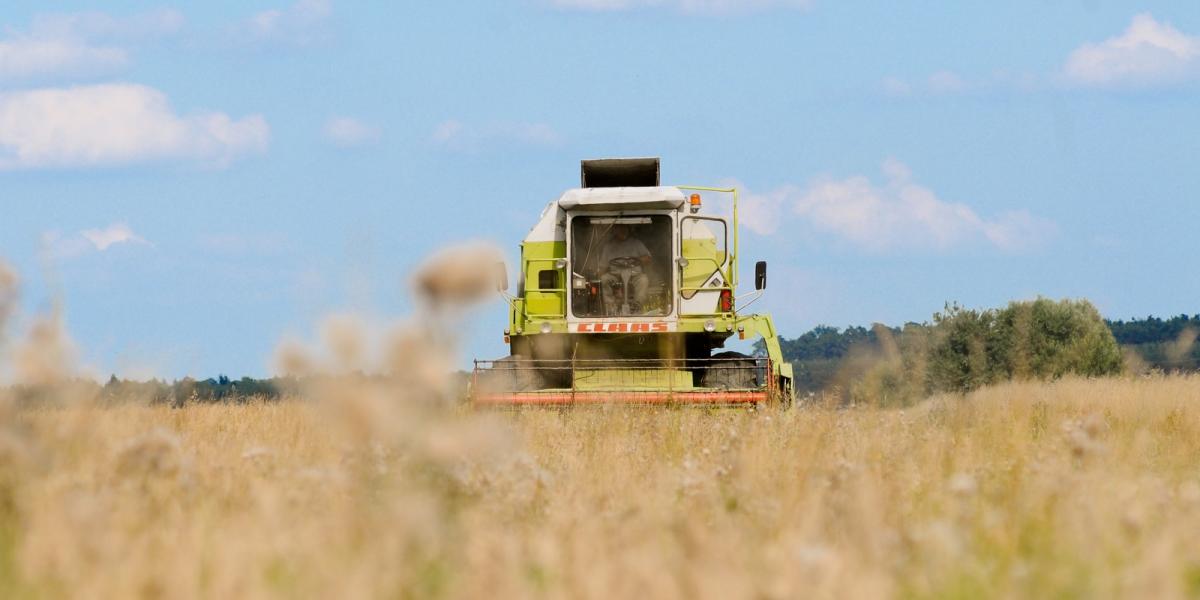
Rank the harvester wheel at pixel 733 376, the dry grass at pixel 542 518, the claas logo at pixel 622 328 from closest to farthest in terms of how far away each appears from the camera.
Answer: the dry grass at pixel 542 518, the harvester wheel at pixel 733 376, the claas logo at pixel 622 328

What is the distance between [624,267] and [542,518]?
12.0 m

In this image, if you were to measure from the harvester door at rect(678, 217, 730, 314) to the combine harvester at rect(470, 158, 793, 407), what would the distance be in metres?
0.01

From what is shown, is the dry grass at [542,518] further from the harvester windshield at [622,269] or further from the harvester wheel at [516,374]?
the harvester windshield at [622,269]

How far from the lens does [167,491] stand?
267 inches

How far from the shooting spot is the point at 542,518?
6.79 meters

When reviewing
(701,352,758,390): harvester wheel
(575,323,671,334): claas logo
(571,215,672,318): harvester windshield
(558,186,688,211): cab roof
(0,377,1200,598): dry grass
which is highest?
(558,186,688,211): cab roof

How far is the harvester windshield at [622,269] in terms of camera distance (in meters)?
18.4

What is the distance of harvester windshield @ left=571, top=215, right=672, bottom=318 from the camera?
18375mm

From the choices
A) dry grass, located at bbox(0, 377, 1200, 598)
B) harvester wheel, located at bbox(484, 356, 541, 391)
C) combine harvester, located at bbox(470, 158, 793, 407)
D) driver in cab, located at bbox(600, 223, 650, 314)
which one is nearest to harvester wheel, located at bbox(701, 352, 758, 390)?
combine harvester, located at bbox(470, 158, 793, 407)

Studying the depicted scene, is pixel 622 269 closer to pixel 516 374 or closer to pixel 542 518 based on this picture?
pixel 516 374

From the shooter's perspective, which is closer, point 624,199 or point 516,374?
point 516,374

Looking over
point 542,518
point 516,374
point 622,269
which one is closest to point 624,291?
point 622,269

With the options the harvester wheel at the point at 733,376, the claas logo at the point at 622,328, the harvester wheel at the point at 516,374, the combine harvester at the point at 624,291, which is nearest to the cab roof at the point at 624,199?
the combine harvester at the point at 624,291

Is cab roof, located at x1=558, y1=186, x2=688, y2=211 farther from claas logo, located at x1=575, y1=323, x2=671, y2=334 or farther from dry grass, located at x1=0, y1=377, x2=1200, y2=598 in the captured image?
dry grass, located at x1=0, y1=377, x2=1200, y2=598
